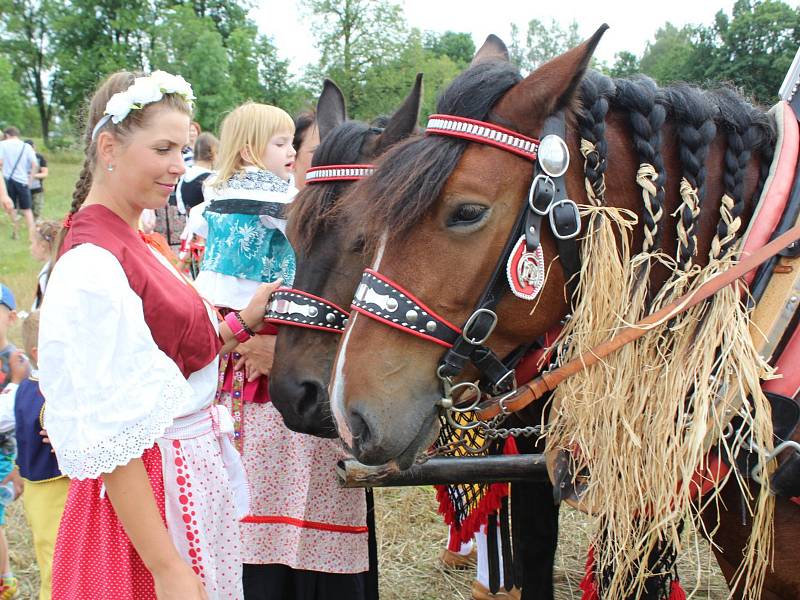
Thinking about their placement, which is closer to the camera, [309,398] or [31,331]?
[309,398]

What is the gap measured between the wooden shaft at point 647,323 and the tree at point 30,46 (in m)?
39.7

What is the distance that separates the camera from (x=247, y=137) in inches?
105

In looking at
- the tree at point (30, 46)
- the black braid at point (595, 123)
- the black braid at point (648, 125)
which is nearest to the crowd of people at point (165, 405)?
the black braid at point (595, 123)

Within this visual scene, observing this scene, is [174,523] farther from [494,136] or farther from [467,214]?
[494,136]

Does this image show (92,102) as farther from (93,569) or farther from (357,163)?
(93,569)

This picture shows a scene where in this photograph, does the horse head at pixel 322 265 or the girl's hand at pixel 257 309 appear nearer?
the horse head at pixel 322 265

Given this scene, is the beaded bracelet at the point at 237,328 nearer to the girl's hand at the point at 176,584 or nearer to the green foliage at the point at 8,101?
the girl's hand at the point at 176,584

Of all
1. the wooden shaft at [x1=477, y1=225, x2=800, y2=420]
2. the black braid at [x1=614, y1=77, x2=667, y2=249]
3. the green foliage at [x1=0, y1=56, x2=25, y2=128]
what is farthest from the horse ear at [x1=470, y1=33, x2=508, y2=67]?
the green foliage at [x1=0, y1=56, x2=25, y2=128]

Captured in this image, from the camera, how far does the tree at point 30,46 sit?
119ft

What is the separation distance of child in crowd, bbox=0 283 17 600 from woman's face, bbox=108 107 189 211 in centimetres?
179

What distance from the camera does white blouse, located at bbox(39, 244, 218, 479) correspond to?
1.37m

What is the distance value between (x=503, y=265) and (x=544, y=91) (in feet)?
1.27

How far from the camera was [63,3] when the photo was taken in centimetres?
3578

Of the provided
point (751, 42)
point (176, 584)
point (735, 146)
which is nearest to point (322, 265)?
point (176, 584)
